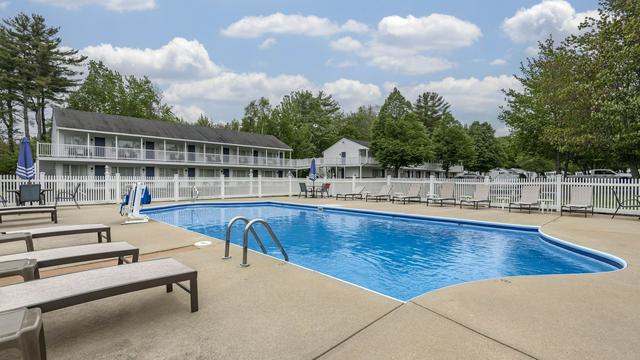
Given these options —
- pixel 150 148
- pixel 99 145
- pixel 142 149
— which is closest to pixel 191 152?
pixel 150 148

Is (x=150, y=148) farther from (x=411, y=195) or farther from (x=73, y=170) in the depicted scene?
(x=411, y=195)

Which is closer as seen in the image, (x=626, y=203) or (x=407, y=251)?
(x=407, y=251)

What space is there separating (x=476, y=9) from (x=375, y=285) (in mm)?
15032

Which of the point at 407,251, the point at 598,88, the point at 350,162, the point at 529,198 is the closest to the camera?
the point at 407,251

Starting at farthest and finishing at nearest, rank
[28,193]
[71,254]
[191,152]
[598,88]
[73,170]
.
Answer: [191,152], [73,170], [598,88], [28,193], [71,254]

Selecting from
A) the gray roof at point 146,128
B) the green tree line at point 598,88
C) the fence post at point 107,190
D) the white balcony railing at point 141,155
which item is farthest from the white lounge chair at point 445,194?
the gray roof at point 146,128

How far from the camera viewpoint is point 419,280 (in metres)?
5.75

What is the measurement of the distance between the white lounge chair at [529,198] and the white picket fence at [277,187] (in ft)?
1.25

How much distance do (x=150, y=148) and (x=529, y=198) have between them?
3090 cm

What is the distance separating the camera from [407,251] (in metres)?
7.73

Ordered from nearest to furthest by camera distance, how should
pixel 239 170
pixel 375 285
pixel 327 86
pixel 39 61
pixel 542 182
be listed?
pixel 375 285 < pixel 542 182 < pixel 39 61 < pixel 239 170 < pixel 327 86

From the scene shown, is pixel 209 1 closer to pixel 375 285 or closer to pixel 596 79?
pixel 375 285

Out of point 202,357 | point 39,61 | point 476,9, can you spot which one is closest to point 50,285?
point 202,357

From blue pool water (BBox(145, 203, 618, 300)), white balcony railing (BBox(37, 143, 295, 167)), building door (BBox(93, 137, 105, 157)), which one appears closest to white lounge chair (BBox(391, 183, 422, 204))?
blue pool water (BBox(145, 203, 618, 300))
